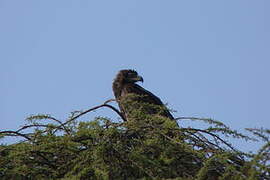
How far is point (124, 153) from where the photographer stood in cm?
433

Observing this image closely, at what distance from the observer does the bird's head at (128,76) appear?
11.0 meters

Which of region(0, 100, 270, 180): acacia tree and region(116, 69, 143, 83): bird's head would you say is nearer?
region(0, 100, 270, 180): acacia tree

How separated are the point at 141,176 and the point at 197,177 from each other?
0.40 meters

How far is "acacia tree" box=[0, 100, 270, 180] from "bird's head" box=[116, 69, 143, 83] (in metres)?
6.03

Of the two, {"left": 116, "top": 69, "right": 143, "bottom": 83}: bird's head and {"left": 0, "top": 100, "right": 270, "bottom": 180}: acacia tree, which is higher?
{"left": 116, "top": 69, "right": 143, "bottom": 83}: bird's head

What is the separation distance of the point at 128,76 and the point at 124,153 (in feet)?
22.5

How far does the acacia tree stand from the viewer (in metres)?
4.20

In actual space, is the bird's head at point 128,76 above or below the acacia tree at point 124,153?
above

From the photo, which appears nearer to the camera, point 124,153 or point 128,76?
point 124,153

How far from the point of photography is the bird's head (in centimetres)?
1102

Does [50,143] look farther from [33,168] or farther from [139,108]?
[139,108]

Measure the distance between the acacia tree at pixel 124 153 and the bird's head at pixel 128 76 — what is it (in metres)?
6.03

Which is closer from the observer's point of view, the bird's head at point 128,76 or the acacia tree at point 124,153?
the acacia tree at point 124,153

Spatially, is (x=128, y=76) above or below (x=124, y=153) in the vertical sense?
above
